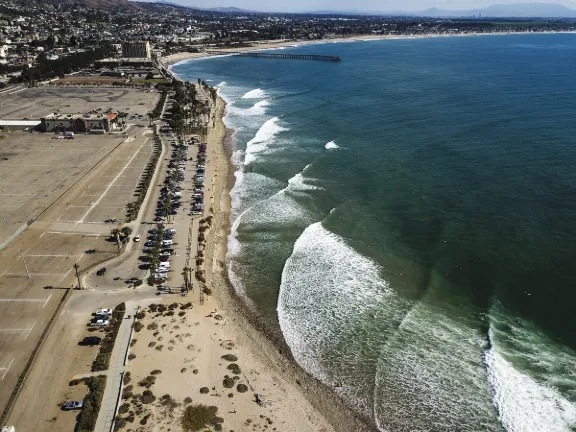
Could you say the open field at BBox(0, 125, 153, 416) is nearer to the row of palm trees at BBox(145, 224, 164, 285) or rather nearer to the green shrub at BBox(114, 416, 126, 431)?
the row of palm trees at BBox(145, 224, 164, 285)

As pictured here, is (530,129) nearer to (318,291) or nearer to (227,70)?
(318,291)

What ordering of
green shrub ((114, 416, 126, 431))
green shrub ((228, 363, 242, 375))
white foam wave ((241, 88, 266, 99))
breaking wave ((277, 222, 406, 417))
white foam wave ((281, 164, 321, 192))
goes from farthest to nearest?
1. white foam wave ((241, 88, 266, 99))
2. white foam wave ((281, 164, 321, 192))
3. breaking wave ((277, 222, 406, 417))
4. green shrub ((228, 363, 242, 375))
5. green shrub ((114, 416, 126, 431))

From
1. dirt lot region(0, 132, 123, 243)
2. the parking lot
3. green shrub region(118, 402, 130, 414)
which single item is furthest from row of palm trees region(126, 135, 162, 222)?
the parking lot

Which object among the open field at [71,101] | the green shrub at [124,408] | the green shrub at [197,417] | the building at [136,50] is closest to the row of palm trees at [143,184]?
the green shrub at [124,408]

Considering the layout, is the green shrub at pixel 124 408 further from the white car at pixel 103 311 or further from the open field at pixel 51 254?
the white car at pixel 103 311

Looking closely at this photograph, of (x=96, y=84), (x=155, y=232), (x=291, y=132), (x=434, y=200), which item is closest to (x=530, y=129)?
(x=434, y=200)
